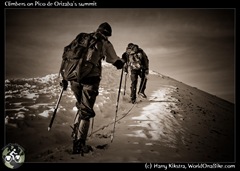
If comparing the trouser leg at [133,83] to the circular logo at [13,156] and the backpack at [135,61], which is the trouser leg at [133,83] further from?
the circular logo at [13,156]

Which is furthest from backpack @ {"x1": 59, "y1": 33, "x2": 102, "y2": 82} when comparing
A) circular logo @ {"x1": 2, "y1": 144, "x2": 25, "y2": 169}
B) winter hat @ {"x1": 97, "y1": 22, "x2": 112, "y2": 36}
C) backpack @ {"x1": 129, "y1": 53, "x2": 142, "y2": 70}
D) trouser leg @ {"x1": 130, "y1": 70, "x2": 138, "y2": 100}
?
backpack @ {"x1": 129, "y1": 53, "x2": 142, "y2": 70}

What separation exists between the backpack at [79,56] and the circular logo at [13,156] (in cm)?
222

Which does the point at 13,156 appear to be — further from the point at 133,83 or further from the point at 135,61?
the point at 135,61

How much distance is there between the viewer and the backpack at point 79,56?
4.52m

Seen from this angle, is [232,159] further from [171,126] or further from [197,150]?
[171,126]

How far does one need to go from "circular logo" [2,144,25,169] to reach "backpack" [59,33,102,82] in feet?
7.29

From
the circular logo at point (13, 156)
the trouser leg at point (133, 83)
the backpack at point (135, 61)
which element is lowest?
the circular logo at point (13, 156)

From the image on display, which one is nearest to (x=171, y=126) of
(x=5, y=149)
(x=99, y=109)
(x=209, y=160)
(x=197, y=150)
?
(x=197, y=150)

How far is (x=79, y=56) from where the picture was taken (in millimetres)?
4527

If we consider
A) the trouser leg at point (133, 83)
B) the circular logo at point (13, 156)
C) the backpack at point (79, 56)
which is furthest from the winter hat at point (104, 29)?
the trouser leg at point (133, 83)

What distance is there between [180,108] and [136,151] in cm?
543

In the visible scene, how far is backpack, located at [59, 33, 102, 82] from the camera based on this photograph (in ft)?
14.8

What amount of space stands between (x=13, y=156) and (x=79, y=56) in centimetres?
313

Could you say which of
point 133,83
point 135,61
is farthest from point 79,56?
point 135,61
